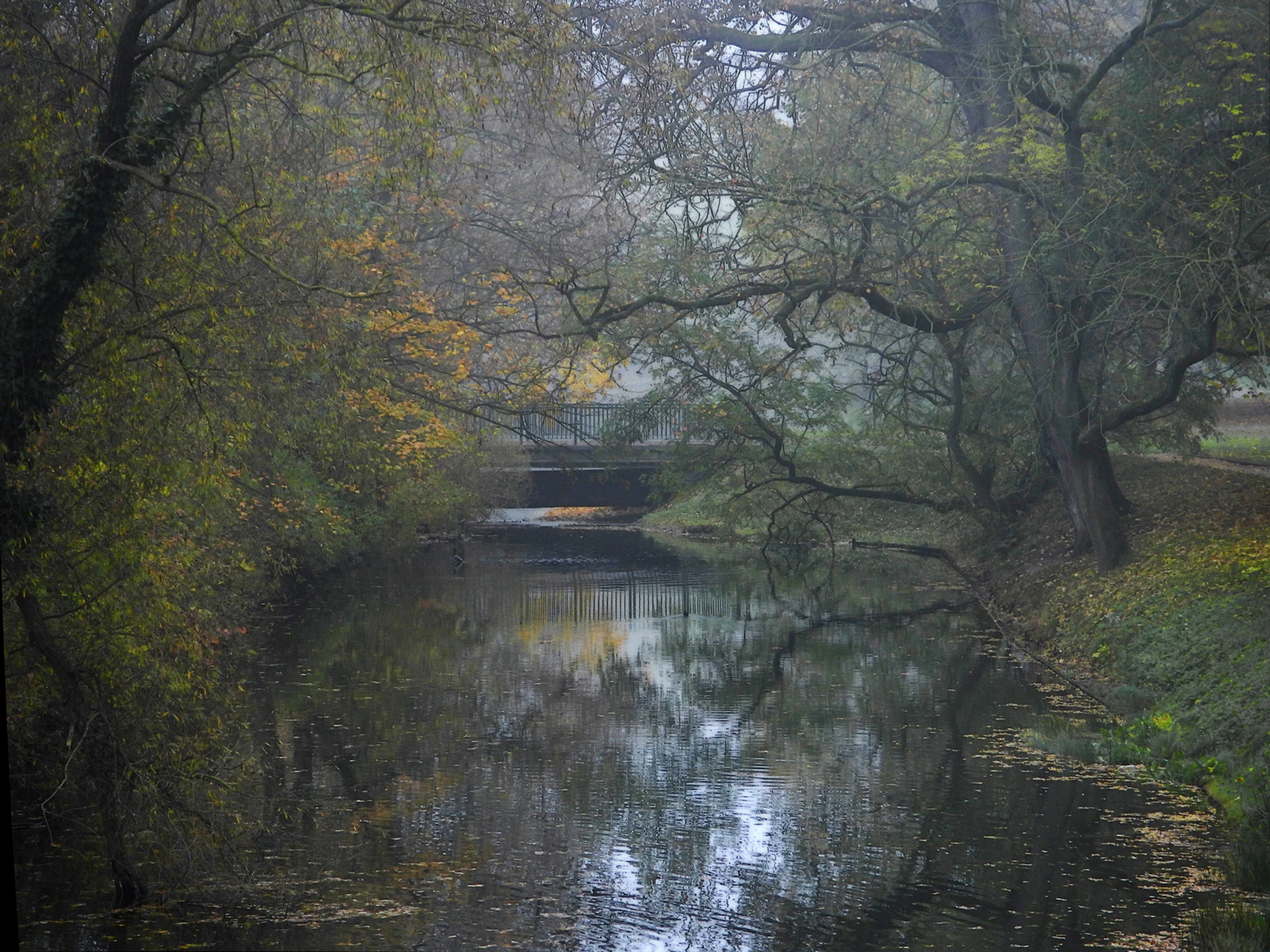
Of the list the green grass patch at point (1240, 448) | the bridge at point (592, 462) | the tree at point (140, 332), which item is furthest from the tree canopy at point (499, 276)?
the green grass patch at point (1240, 448)

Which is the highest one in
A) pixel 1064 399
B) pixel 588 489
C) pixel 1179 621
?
pixel 1064 399

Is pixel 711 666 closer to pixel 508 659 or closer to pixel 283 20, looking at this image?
pixel 508 659

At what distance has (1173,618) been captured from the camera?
13.3m

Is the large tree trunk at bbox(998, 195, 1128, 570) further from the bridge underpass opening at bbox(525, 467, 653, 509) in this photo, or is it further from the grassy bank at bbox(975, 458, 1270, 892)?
the bridge underpass opening at bbox(525, 467, 653, 509)

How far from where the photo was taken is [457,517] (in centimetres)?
3106

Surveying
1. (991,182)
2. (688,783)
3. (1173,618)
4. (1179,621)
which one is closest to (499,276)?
(991,182)

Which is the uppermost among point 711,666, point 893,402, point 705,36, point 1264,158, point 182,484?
point 705,36

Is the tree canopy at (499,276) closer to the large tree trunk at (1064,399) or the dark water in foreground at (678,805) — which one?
the large tree trunk at (1064,399)

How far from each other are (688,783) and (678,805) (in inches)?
26.5

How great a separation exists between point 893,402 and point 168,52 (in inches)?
674

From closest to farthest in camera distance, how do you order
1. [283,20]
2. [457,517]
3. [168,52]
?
[283,20], [168,52], [457,517]

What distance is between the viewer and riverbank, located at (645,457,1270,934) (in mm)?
9695

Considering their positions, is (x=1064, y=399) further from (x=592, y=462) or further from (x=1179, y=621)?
(x=592, y=462)

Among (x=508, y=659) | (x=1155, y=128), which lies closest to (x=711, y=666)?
(x=508, y=659)
